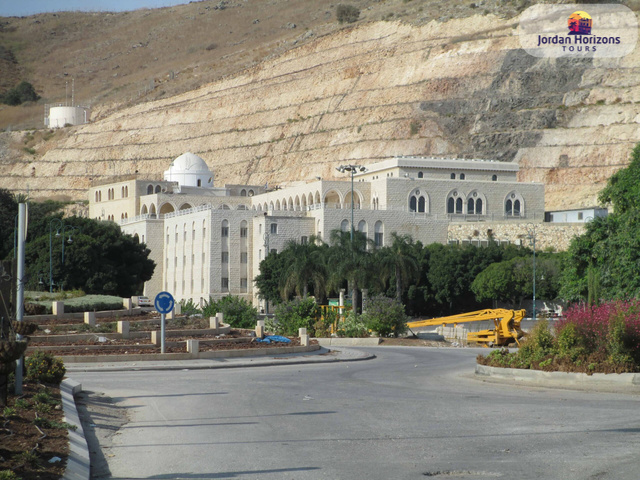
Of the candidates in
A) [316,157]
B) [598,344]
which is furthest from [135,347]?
[316,157]

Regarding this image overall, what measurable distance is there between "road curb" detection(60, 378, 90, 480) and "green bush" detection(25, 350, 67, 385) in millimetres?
833

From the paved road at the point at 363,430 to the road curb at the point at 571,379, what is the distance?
0.72 metres

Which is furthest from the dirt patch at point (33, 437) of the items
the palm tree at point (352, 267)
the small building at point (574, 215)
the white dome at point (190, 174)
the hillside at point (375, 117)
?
the white dome at point (190, 174)

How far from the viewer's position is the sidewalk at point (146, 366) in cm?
1132

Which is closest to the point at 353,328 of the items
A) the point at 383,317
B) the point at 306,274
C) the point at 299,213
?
the point at 383,317

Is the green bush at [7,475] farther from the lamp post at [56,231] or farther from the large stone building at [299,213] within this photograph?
the large stone building at [299,213]

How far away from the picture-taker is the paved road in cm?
1112

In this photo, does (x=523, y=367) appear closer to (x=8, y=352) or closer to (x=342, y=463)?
(x=342, y=463)

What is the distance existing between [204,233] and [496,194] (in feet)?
87.3

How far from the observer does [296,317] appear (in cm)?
4344

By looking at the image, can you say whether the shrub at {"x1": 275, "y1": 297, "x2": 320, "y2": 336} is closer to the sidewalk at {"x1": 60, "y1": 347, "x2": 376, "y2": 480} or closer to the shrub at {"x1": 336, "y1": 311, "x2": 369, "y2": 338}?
the shrub at {"x1": 336, "y1": 311, "x2": 369, "y2": 338}

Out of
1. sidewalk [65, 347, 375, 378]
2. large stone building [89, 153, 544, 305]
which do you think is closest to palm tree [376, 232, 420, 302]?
large stone building [89, 153, 544, 305]

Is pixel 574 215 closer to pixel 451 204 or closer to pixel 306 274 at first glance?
pixel 451 204

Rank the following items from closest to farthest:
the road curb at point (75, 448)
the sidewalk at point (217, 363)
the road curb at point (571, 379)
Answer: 1. the road curb at point (75, 448)
2. the road curb at point (571, 379)
3. the sidewalk at point (217, 363)
